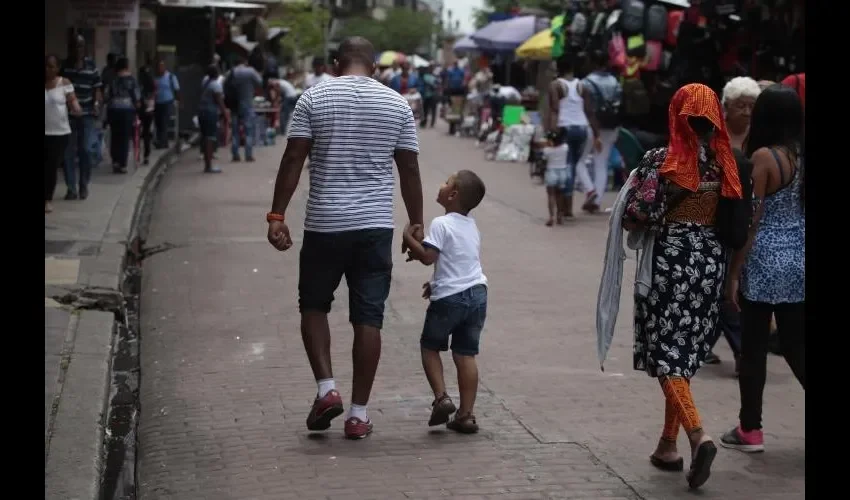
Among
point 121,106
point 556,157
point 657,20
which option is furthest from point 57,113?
point 657,20

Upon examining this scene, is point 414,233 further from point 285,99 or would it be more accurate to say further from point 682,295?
point 285,99

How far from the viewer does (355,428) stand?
6938mm

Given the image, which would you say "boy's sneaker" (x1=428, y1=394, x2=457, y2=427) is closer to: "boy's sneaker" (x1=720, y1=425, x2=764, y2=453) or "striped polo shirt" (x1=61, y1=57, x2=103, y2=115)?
"boy's sneaker" (x1=720, y1=425, x2=764, y2=453)

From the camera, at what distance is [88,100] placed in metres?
18.4

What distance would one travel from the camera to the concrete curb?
636 centimetres

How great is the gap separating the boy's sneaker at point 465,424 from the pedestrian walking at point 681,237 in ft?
3.26

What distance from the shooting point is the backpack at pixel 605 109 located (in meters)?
16.6

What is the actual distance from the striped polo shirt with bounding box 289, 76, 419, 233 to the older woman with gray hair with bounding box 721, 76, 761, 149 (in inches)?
84.9

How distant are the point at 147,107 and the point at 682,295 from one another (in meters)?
18.7

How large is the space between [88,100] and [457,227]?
12.4 m

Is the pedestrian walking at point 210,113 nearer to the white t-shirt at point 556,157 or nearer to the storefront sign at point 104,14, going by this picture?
the storefront sign at point 104,14
